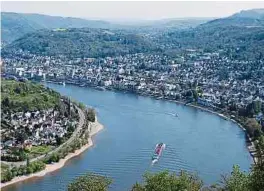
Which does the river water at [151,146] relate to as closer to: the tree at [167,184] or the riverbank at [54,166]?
the riverbank at [54,166]

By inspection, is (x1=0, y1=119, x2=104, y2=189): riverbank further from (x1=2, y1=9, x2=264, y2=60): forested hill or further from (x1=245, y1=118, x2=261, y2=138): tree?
(x1=2, y1=9, x2=264, y2=60): forested hill

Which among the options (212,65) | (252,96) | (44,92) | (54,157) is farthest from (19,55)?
(54,157)

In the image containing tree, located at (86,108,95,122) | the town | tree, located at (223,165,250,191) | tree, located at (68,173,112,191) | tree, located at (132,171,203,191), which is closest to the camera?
tree, located at (223,165,250,191)

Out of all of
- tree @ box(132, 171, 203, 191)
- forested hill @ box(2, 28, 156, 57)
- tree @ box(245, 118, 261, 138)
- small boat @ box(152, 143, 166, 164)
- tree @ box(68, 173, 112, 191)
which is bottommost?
forested hill @ box(2, 28, 156, 57)

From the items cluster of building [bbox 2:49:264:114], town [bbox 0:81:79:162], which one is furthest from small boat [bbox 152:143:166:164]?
cluster of building [bbox 2:49:264:114]

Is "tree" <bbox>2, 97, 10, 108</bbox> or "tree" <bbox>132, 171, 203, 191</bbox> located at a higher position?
"tree" <bbox>132, 171, 203, 191</bbox>

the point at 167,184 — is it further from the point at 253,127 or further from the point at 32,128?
the point at 253,127

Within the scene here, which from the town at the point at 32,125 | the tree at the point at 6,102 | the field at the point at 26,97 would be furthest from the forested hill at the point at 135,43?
the tree at the point at 6,102
